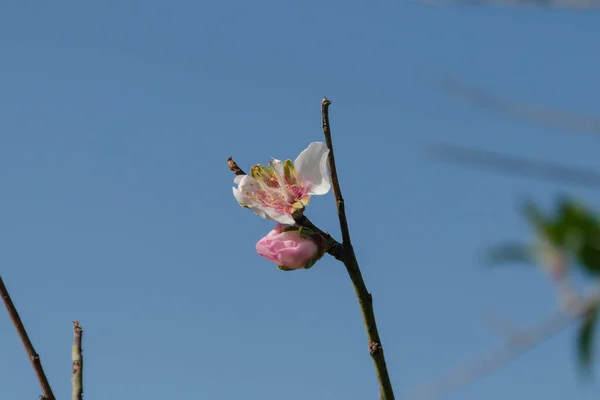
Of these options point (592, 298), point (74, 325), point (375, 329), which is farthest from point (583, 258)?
point (74, 325)

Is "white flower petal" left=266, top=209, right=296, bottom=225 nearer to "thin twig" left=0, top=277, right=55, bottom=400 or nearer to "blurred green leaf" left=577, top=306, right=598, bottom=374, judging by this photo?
"thin twig" left=0, top=277, right=55, bottom=400

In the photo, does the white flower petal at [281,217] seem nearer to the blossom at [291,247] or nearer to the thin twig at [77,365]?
the blossom at [291,247]

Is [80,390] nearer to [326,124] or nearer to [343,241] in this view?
[343,241]

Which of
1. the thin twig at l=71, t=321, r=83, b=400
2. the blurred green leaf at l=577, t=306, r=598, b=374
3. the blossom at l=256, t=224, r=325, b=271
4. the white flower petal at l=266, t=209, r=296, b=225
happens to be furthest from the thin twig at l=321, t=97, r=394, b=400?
the blurred green leaf at l=577, t=306, r=598, b=374

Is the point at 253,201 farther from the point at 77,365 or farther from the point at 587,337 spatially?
the point at 587,337

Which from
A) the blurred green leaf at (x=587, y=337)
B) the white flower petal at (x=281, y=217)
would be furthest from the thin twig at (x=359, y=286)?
the blurred green leaf at (x=587, y=337)

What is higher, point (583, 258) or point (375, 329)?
point (375, 329)

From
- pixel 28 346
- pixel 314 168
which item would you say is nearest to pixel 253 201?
pixel 314 168
